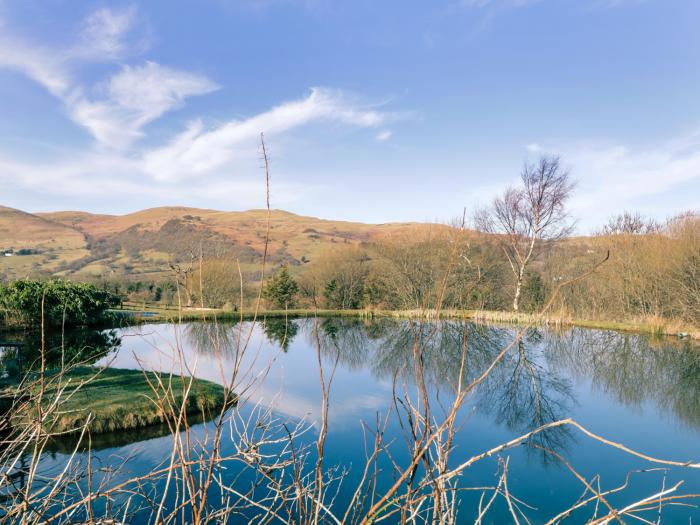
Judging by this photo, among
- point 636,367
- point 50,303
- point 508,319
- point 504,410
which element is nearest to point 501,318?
point 508,319

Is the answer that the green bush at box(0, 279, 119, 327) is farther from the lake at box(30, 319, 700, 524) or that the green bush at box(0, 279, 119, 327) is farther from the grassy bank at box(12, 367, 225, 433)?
the grassy bank at box(12, 367, 225, 433)

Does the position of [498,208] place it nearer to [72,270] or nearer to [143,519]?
[143,519]

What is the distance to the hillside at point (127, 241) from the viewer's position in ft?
131

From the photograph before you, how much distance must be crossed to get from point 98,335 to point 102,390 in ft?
27.9

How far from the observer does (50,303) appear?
51.7 ft

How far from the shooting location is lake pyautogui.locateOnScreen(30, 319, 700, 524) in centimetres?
577

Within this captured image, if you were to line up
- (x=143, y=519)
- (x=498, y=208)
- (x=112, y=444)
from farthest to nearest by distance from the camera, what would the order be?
(x=498, y=208) → (x=112, y=444) → (x=143, y=519)

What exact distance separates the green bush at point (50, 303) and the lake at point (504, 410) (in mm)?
3597

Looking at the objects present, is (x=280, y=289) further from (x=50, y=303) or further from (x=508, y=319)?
(x=508, y=319)

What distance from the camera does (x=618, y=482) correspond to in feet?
20.0

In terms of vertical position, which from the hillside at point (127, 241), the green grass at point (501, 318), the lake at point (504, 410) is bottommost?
the lake at point (504, 410)

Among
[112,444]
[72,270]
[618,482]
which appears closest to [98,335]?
[112,444]

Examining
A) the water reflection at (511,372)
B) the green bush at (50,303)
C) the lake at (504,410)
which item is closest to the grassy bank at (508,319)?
the water reflection at (511,372)

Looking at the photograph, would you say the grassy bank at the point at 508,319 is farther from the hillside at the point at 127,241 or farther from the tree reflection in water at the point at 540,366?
the hillside at the point at 127,241
